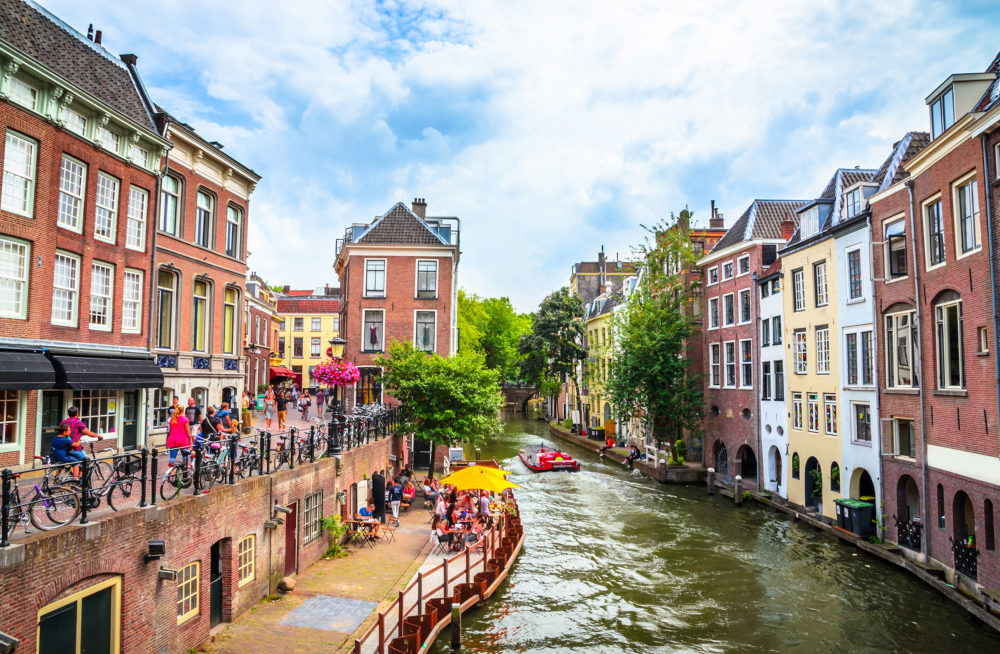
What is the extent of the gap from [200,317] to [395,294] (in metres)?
15.3

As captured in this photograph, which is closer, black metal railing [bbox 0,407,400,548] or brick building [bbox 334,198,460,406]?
black metal railing [bbox 0,407,400,548]

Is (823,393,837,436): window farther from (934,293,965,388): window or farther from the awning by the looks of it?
the awning

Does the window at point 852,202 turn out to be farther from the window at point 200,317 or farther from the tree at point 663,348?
the window at point 200,317

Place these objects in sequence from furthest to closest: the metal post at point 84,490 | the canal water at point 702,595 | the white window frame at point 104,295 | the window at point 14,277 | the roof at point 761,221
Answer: the roof at point 761,221 < the white window frame at point 104,295 < the canal water at point 702,595 < the window at point 14,277 < the metal post at point 84,490

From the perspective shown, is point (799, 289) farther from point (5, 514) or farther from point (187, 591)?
point (5, 514)

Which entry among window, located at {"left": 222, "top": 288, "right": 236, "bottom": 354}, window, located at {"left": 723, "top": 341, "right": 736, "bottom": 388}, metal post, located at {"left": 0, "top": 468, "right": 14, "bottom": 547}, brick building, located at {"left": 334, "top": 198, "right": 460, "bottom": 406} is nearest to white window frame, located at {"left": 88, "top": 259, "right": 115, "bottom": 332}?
window, located at {"left": 222, "top": 288, "right": 236, "bottom": 354}

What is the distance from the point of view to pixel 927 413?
20.6 metres

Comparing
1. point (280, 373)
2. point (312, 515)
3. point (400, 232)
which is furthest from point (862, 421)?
point (280, 373)

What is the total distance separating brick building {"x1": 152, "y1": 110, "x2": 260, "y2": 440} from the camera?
71.5 ft

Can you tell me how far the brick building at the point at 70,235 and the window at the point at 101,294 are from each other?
0.11 feet

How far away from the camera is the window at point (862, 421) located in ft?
82.2

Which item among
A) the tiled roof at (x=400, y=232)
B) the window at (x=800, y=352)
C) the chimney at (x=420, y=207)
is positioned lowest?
the window at (x=800, y=352)

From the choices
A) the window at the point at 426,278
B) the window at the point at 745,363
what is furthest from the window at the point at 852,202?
the window at the point at 426,278

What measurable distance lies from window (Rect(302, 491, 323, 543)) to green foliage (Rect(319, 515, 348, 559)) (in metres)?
0.28
